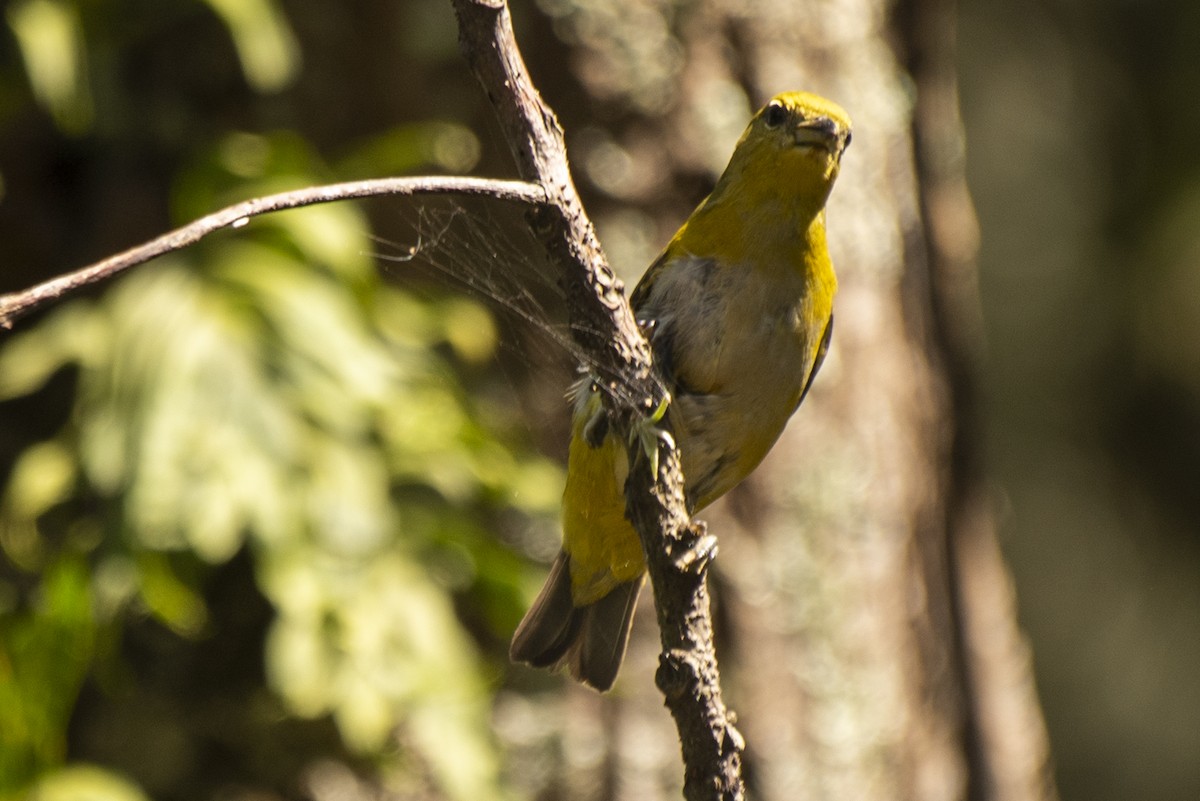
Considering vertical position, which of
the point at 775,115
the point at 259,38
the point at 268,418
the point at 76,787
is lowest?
the point at 76,787

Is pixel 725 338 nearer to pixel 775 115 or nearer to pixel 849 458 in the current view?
pixel 775 115

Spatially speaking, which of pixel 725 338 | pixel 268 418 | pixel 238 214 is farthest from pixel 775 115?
pixel 238 214

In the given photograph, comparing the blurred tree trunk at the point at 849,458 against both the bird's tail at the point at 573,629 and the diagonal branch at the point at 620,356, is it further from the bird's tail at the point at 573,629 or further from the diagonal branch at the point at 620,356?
the diagonal branch at the point at 620,356

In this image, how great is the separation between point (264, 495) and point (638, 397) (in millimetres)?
1683

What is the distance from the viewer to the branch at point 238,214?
3.77ft

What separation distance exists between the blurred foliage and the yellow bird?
31.1 inches

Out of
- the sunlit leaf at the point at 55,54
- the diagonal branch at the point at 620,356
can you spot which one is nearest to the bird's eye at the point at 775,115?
the diagonal branch at the point at 620,356

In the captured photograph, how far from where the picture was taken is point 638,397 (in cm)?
185

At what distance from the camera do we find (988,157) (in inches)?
378

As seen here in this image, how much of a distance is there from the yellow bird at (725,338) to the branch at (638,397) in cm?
33

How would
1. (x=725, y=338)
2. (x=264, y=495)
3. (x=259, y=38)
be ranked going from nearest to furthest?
(x=725, y=338)
(x=264, y=495)
(x=259, y=38)

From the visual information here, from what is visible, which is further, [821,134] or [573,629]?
[573,629]

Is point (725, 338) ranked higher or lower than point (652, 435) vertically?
higher

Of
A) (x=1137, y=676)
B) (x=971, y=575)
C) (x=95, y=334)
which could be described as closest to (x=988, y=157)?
(x=1137, y=676)
